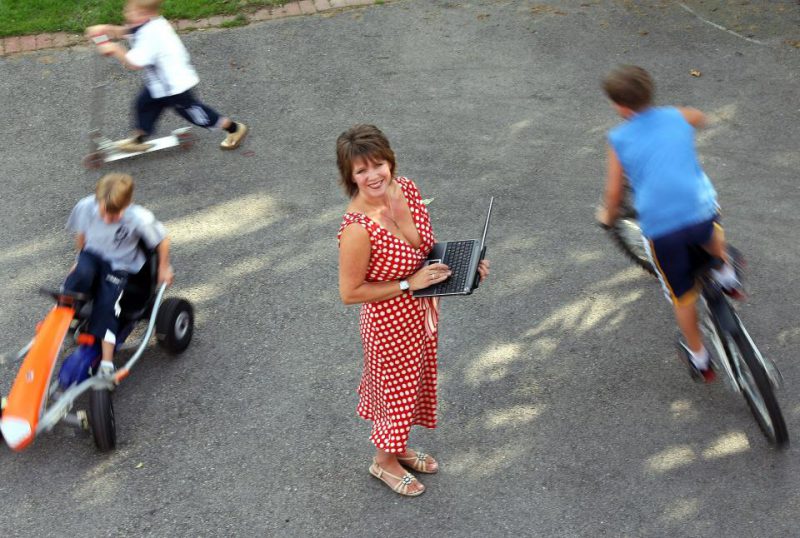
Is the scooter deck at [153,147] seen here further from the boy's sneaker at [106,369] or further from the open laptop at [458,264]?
the open laptop at [458,264]

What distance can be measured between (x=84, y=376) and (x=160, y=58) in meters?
3.03

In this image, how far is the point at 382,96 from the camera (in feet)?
26.8

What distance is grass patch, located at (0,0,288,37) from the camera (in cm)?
945

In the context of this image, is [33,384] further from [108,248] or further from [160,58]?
[160,58]

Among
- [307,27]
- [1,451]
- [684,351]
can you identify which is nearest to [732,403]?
[684,351]

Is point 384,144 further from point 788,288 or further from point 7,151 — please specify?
point 7,151

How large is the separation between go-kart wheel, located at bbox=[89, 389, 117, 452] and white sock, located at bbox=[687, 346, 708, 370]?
3.07 meters

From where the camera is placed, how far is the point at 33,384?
4.77 m

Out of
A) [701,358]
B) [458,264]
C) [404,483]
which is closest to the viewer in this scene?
[458,264]

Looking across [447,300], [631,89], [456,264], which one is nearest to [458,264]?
[456,264]

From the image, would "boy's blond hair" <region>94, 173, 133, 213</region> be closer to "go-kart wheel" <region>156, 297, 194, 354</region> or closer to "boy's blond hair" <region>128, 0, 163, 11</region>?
"go-kart wheel" <region>156, 297, 194, 354</region>

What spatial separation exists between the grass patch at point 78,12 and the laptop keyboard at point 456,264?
19.6 ft

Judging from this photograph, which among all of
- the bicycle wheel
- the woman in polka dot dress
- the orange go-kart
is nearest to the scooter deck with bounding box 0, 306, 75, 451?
the orange go-kart

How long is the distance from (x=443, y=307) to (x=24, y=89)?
198 inches
